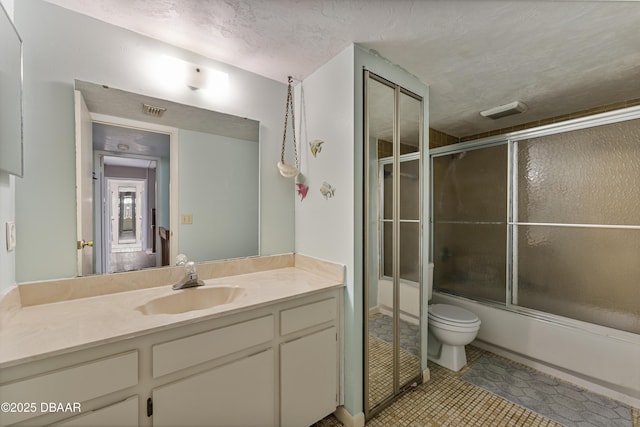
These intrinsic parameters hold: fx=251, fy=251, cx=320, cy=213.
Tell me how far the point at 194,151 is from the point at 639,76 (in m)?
3.09

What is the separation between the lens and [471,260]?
8.62ft

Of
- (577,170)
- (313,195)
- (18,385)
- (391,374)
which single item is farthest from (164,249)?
(577,170)

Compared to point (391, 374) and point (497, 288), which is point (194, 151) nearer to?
point (391, 374)

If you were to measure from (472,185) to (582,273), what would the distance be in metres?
1.11

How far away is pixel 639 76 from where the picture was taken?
176 centimetres

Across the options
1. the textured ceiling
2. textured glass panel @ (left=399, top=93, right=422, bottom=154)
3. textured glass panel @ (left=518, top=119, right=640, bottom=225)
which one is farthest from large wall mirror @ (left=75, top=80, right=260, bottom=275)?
textured glass panel @ (left=518, top=119, right=640, bottom=225)

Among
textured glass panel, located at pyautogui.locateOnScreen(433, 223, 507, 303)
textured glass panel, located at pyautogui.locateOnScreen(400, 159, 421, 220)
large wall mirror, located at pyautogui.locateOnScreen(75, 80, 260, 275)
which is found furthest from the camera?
textured glass panel, located at pyautogui.locateOnScreen(433, 223, 507, 303)

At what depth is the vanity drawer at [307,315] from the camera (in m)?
1.28

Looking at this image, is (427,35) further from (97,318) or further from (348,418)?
(348,418)

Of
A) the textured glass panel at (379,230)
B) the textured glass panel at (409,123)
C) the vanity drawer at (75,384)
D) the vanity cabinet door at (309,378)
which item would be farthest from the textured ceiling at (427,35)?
the vanity cabinet door at (309,378)

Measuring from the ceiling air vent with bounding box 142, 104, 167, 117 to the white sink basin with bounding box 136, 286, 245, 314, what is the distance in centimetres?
101

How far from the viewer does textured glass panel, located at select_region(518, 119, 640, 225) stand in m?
1.80

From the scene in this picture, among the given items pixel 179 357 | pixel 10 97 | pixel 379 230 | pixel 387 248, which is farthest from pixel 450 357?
pixel 10 97

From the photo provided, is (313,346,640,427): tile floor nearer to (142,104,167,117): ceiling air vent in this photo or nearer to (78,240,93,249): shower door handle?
(78,240,93,249): shower door handle
